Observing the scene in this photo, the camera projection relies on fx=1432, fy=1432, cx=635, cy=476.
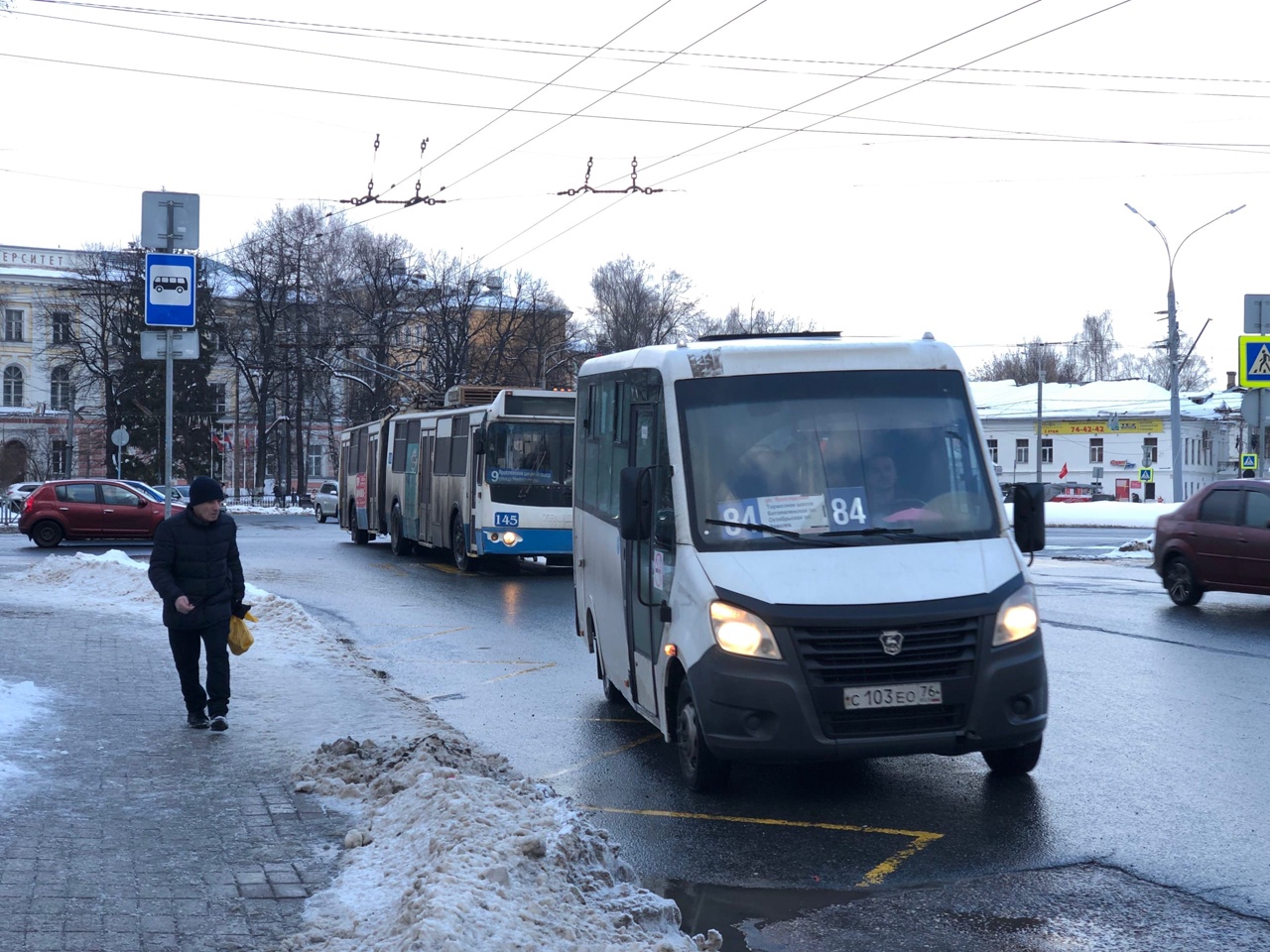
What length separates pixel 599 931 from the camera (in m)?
4.71

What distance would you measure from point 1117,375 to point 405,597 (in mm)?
101602

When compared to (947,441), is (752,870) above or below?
below

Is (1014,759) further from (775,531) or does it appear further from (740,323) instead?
(740,323)

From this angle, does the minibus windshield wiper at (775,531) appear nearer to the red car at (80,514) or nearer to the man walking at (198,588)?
the man walking at (198,588)

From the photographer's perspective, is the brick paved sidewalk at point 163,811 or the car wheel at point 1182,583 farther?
the car wheel at point 1182,583

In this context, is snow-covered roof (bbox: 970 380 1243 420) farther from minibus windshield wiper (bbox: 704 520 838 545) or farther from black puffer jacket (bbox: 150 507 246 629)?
black puffer jacket (bbox: 150 507 246 629)

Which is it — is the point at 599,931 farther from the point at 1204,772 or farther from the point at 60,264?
the point at 60,264

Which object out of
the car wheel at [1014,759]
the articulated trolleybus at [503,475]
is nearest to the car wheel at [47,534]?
the articulated trolleybus at [503,475]

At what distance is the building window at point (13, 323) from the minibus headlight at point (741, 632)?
293 ft

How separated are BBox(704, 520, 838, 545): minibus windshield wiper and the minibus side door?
345mm

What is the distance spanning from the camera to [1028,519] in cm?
786

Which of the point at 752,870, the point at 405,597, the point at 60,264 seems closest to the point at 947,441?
the point at 752,870

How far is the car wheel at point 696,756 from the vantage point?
287 inches

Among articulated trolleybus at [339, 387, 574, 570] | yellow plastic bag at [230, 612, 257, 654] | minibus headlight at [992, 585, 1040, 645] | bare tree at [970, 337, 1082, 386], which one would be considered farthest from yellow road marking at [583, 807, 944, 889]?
bare tree at [970, 337, 1082, 386]
